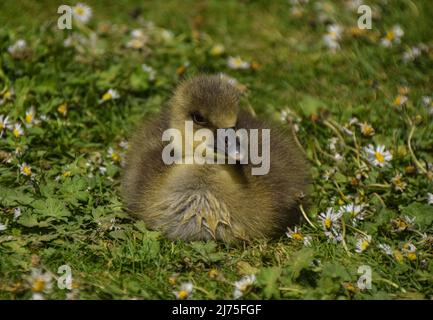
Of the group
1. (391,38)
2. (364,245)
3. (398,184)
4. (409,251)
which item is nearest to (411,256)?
(409,251)

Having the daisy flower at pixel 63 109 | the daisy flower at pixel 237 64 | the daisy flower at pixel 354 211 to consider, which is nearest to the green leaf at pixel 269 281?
the daisy flower at pixel 354 211

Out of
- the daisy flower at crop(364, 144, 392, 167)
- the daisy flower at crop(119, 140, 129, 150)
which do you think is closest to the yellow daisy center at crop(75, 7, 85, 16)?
the daisy flower at crop(119, 140, 129, 150)

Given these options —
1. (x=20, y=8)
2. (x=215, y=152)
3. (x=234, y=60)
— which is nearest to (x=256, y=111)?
(x=234, y=60)

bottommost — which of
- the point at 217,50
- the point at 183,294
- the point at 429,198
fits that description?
the point at 183,294

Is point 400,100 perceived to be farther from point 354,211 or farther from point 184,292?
point 184,292

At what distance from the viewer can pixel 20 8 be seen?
5141 millimetres

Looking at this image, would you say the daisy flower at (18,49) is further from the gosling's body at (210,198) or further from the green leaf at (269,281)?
the green leaf at (269,281)

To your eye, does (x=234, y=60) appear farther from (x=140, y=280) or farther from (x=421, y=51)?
(x=140, y=280)

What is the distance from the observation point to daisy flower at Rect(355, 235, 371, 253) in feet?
10.5

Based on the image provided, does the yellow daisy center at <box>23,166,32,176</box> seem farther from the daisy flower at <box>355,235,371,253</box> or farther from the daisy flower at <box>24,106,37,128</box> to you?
the daisy flower at <box>355,235,371,253</box>

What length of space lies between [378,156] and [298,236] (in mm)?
796

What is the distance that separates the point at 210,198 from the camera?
3236 millimetres

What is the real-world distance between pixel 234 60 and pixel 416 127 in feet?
4.42

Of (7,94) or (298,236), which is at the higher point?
(7,94)
